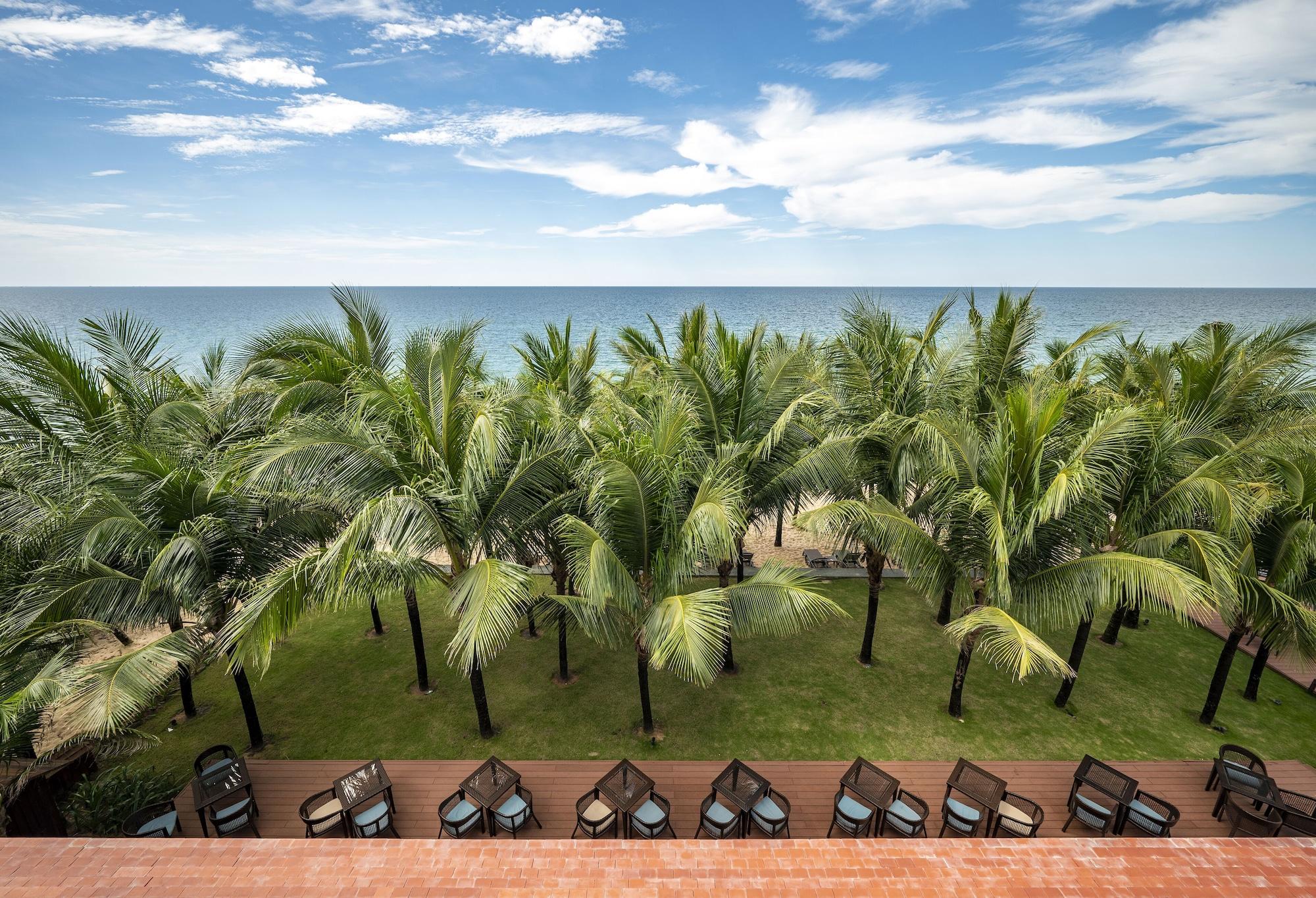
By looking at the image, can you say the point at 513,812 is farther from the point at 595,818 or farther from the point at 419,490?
the point at 419,490

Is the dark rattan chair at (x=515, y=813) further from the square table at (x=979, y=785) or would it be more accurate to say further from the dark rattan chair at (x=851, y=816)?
the square table at (x=979, y=785)

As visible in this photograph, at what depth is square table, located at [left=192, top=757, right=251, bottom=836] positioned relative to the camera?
248 inches

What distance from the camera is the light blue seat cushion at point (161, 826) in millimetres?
6031

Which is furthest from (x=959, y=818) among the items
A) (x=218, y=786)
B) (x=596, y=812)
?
(x=218, y=786)

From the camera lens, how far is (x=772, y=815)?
6.26 metres

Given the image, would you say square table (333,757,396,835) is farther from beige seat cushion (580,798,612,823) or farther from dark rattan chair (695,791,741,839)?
dark rattan chair (695,791,741,839)

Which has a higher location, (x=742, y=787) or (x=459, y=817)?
(x=742, y=787)

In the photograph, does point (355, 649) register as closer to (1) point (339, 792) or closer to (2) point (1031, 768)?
(1) point (339, 792)

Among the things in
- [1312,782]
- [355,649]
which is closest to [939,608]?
[1312,782]

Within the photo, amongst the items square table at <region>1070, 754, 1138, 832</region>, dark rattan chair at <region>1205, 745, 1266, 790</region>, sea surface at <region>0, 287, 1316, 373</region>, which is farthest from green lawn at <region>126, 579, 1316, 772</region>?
sea surface at <region>0, 287, 1316, 373</region>

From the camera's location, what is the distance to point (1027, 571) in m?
7.16

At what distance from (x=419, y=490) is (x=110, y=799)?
4.80 meters

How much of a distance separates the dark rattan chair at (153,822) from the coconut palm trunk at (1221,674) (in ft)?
43.8

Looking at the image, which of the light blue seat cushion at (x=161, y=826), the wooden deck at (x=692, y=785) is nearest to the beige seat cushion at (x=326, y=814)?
the wooden deck at (x=692, y=785)
